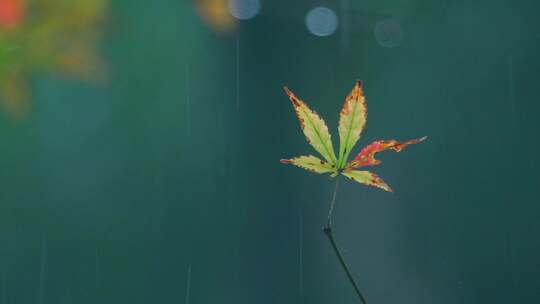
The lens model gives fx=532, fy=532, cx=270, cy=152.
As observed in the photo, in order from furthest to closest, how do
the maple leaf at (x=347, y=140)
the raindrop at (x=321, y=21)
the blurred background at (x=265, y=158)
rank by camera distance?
the raindrop at (x=321, y=21) → the blurred background at (x=265, y=158) → the maple leaf at (x=347, y=140)

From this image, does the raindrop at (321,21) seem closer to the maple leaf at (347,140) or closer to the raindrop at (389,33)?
the raindrop at (389,33)

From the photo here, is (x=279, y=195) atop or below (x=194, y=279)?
atop

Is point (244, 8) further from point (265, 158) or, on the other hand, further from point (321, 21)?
point (265, 158)

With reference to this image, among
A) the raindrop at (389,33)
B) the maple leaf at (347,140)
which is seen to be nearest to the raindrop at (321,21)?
the raindrop at (389,33)

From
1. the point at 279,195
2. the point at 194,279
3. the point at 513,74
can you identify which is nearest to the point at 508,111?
the point at 513,74

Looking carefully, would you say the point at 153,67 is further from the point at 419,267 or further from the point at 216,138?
the point at 419,267

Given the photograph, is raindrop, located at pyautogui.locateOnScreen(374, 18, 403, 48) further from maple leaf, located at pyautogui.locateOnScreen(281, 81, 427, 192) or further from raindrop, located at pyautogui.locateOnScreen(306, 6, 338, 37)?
maple leaf, located at pyautogui.locateOnScreen(281, 81, 427, 192)

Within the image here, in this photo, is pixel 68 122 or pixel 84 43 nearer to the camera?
pixel 84 43
